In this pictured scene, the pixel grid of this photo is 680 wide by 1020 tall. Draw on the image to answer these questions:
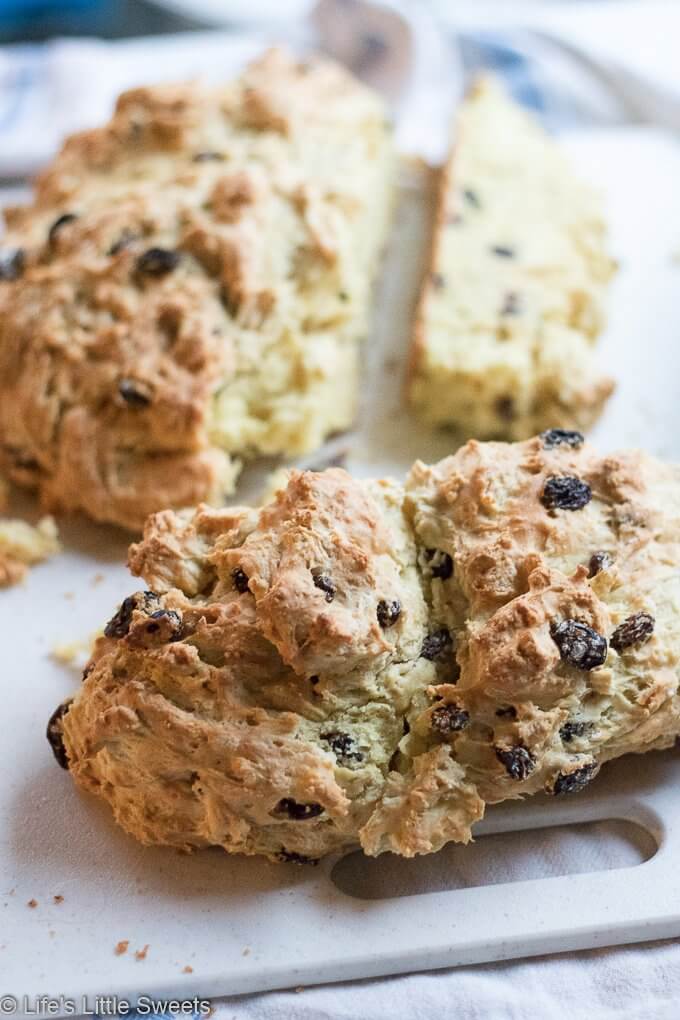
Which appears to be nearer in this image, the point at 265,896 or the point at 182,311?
the point at 265,896

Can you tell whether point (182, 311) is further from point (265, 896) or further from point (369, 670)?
point (265, 896)

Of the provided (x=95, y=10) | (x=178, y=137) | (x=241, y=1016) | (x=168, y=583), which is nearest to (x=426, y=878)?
(x=241, y=1016)

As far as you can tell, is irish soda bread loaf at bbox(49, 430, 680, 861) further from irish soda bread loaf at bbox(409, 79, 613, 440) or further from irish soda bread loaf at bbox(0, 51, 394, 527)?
irish soda bread loaf at bbox(409, 79, 613, 440)

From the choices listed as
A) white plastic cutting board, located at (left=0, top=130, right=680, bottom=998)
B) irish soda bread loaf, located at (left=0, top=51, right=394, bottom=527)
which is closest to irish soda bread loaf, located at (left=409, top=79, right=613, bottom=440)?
irish soda bread loaf, located at (left=0, top=51, right=394, bottom=527)

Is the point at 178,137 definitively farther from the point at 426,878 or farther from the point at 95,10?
the point at 95,10

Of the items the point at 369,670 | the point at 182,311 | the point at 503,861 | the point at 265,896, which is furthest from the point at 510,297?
the point at 265,896
